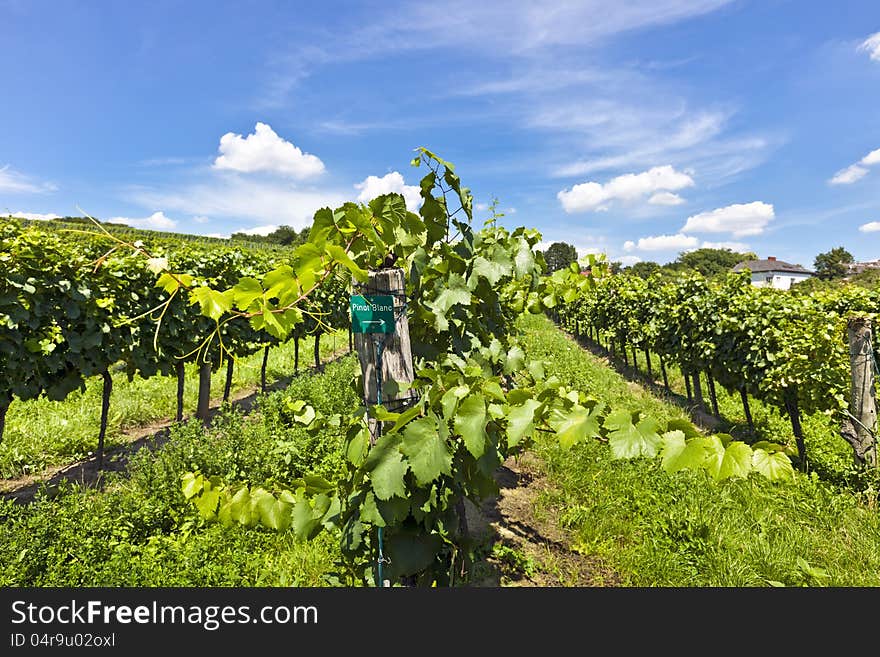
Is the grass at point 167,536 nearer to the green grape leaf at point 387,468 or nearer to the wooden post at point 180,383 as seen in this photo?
the green grape leaf at point 387,468

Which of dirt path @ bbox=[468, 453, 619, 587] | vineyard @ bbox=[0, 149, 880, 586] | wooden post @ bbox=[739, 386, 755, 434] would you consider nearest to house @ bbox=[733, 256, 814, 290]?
wooden post @ bbox=[739, 386, 755, 434]

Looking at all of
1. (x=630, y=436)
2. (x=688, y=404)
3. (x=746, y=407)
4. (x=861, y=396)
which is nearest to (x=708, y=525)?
(x=861, y=396)

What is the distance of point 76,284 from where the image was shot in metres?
4.92

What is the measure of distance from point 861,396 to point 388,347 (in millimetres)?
5514

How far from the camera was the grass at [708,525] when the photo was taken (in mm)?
3359

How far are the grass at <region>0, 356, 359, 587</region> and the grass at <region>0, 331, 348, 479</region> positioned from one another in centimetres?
115

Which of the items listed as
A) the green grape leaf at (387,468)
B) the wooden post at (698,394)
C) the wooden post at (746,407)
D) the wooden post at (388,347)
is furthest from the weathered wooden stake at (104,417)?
the wooden post at (698,394)

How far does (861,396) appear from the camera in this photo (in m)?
4.82

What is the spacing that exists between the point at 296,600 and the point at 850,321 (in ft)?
18.9

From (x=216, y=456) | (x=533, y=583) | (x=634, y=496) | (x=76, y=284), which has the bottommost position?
(x=533, y=583)

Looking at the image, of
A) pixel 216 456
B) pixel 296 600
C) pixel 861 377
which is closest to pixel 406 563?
pixel 296 600

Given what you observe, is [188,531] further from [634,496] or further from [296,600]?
[634,496]

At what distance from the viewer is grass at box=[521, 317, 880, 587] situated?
132 inches

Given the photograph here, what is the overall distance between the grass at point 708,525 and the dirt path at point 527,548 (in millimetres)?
117
